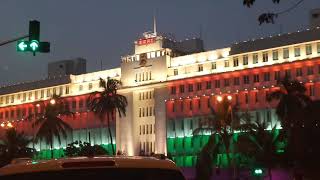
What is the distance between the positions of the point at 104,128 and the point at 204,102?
21.0 metres

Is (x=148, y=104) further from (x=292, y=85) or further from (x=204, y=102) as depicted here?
(x=292, y=85)

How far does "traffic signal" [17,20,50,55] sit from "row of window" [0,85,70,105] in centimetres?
8846

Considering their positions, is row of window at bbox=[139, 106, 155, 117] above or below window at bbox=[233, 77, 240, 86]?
below

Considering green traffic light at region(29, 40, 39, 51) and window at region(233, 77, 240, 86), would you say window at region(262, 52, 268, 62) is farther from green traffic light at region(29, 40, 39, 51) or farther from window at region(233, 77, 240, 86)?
green traffic light at region(29, 40, 39, 51)

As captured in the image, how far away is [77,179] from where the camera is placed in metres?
5.04

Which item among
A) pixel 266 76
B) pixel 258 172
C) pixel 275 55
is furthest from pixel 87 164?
pixel 275 55

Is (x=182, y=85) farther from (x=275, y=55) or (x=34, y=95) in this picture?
(x=34, y=95)

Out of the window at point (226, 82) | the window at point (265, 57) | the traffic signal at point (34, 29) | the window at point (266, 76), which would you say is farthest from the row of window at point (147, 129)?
the traffic signal at point (34, 29)

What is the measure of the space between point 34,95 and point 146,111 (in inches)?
1058

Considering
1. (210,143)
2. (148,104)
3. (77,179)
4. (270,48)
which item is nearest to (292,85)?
(210,143)

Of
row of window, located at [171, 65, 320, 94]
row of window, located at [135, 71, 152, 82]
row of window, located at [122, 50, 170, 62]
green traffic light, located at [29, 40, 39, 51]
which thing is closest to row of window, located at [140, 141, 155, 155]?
row of window, located at [171, 65, 320, 94]

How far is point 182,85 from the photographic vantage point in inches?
3652

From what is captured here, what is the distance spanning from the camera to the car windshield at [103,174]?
504cm

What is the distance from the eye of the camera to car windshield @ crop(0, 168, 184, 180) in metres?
5.04
